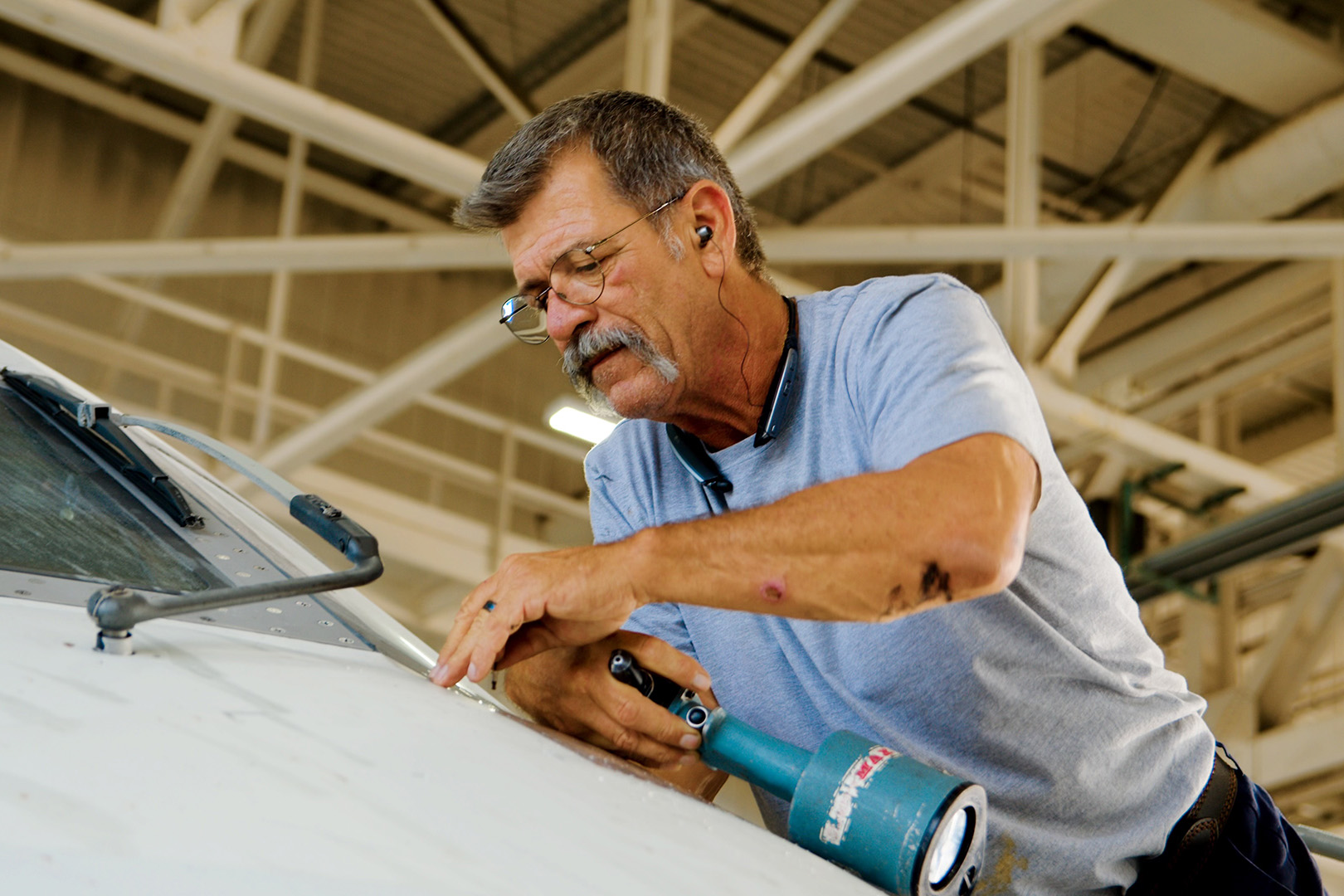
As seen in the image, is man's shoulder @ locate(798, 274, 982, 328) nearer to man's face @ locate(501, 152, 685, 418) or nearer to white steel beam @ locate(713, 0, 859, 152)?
man's face @ locate(501, 152, 685, 418)

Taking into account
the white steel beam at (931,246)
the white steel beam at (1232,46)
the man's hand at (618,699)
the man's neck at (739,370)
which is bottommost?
the man's hand at (618,699)

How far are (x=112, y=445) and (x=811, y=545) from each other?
91 centimetres

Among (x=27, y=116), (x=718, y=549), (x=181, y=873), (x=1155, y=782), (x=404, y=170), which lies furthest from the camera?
(x=27, y=116)

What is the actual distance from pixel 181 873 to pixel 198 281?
35.7ft

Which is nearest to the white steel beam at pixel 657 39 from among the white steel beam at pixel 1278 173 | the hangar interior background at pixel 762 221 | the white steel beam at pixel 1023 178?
the hangar interior background at pixel 762 221

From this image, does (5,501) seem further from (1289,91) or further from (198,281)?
(198,281)

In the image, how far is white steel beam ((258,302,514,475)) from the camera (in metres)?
4.91

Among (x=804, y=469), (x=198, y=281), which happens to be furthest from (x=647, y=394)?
(x=198, y=281)

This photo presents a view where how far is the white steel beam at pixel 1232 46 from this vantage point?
6.12 m

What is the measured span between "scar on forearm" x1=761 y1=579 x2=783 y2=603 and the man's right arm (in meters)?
0.25

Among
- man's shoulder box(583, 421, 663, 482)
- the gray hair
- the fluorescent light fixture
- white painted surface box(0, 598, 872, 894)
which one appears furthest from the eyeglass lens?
the fluorescent light fixture

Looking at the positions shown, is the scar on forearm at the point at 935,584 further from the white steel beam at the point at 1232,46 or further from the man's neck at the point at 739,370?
the white steel beam at the point at 1232,46

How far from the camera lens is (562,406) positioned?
8.51m

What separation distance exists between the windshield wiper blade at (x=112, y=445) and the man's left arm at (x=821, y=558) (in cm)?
45
